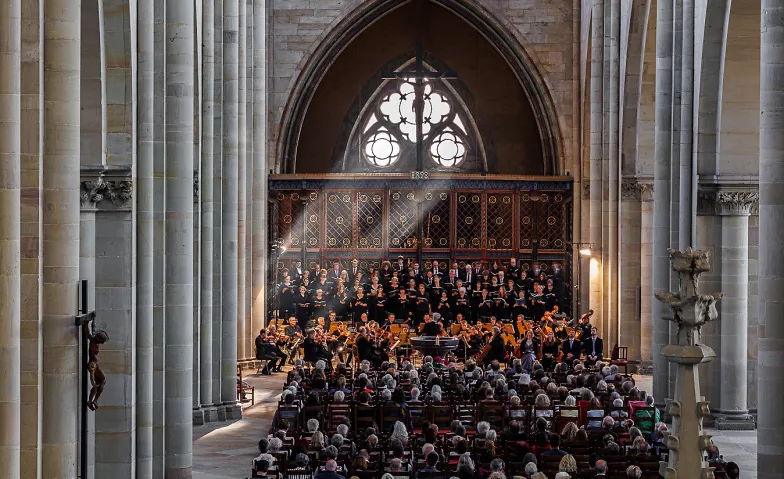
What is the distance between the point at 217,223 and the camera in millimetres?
31250

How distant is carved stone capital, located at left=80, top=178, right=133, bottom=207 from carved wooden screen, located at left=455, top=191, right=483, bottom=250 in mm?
25857

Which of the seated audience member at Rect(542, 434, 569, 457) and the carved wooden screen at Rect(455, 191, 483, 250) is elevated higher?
the carved wooden screen at Rect(455, 191, 483, 250)

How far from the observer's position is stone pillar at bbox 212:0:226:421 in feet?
102

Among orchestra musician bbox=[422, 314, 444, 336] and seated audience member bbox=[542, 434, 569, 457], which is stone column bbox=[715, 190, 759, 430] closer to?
seated audience member bbox=[542, 434, 569, 457]

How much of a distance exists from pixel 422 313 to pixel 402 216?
5902mm

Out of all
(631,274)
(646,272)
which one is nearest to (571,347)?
(646,272)

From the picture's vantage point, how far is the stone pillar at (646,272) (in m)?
37.4

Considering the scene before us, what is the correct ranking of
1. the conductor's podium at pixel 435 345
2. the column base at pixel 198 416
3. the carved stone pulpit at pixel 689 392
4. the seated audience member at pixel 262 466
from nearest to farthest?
the carved stone pulpit at pixel 689 392
the seated audience member at pixel 262 466
the column base at pixel 198 416
the conductor's podium at pixel 435 345

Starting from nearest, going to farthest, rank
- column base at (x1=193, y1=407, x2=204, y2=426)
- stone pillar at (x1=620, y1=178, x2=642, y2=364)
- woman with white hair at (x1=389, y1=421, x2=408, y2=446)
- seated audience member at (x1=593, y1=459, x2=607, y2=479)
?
seated audience member at (x1=593, y1=459, x2=607, y2=479) < woman with white hair at (x1=389, y1=421, x2=408, y2=446) < column base at (x1=193, y1=407, x2=204, y2=426) < stone pillar at (x1=620, y1=178, x2=642, y2=364)

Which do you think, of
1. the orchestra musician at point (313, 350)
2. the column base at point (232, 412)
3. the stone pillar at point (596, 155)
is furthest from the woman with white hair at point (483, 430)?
the stone pillar at point (596, 155)

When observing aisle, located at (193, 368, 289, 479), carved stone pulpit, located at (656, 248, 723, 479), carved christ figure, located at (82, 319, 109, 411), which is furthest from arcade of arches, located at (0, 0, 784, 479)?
carved stone pulpit, located at (656, 248, 723, 479)

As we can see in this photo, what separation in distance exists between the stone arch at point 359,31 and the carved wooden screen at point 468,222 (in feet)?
10.7

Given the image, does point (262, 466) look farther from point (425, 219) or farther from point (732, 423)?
point (425, 219)

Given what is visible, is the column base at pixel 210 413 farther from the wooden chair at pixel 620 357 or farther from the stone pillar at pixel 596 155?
the stone pillar at pixel 596 155
